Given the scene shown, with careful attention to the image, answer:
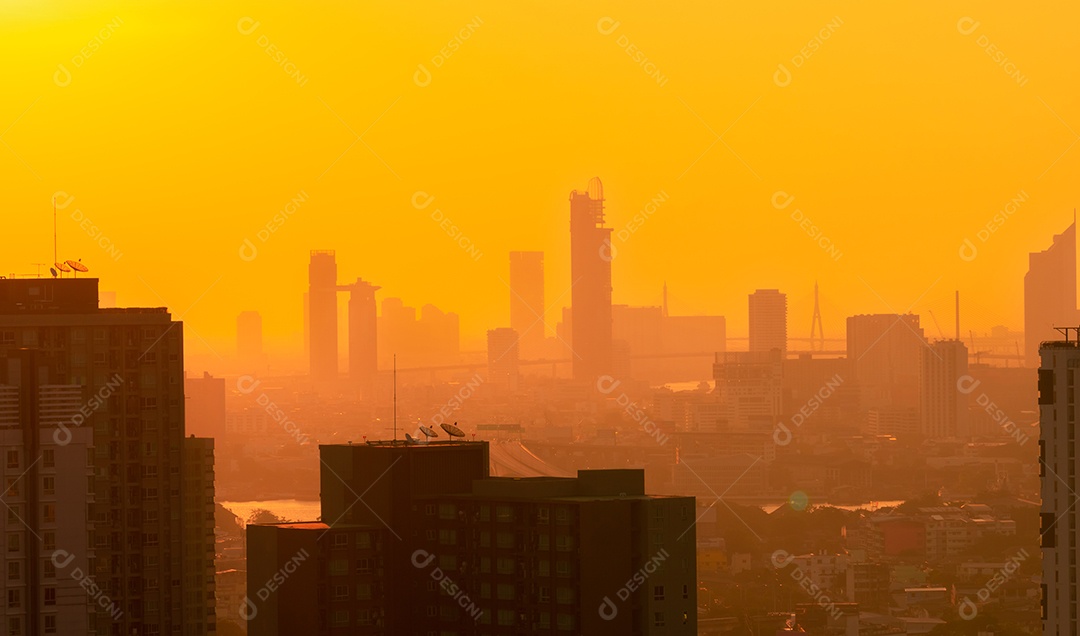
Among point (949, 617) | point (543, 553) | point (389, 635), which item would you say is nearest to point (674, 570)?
point (543, 553)

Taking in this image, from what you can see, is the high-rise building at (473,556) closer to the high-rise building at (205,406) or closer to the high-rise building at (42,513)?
the high-rise building at (42,513)

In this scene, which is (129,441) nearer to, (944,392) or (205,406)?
(205,406)

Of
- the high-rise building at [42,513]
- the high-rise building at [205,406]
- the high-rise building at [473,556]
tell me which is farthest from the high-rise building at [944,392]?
the high-rise building at [42,513]

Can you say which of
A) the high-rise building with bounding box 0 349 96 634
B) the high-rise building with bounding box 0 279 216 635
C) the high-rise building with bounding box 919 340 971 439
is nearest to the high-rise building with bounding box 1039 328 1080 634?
the high-rise building with bounding box 0 349 96 634

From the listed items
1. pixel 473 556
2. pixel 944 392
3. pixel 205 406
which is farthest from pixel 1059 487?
pixel 944 392

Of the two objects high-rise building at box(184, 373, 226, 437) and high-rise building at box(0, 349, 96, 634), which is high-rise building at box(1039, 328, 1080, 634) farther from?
high-rise building at box(184, 373, 226, 437)

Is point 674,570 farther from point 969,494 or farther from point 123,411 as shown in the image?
point 969,494

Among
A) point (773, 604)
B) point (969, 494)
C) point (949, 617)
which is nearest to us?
point (949, 617)
